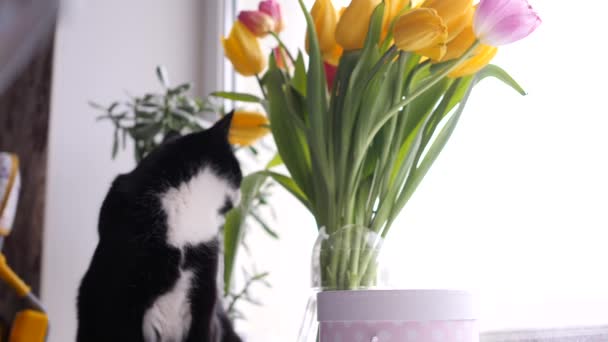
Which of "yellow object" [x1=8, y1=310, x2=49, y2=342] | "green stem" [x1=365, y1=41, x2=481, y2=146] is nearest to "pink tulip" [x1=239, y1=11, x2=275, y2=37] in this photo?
"green stem" [x1=365, y1=41, x2=481, y2=146]

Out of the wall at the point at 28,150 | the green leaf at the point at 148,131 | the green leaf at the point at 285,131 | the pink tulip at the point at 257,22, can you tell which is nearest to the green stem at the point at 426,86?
the green leaf at the point at 285,131

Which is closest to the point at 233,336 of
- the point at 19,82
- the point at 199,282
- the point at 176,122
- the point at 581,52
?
the point at 199,282

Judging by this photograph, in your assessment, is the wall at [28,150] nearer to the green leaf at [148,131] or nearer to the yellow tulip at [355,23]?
the green leaf at [148,131]

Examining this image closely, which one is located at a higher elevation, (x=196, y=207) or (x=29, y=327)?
(x=196, y=207)

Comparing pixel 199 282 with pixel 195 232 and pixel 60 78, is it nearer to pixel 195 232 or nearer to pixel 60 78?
pixel 195 232

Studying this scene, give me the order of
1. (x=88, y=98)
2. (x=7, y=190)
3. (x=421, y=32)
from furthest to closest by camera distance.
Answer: (x=88, y=98) → (x=7, y=190) → (x=421, y=32)

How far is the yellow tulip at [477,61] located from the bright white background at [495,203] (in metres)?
0.22

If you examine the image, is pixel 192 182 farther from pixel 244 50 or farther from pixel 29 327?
pixel 29 327

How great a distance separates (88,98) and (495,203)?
0.96m

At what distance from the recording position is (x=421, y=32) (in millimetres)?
648

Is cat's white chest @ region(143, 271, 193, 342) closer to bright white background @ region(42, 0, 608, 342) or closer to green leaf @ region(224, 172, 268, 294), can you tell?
green leaf @ region(224, 172, 268, 294)

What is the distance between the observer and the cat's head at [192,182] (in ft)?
2.64

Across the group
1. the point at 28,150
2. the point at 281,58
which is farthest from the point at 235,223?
the point at 28,150

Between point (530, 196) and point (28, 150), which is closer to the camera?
point (530, 196)
